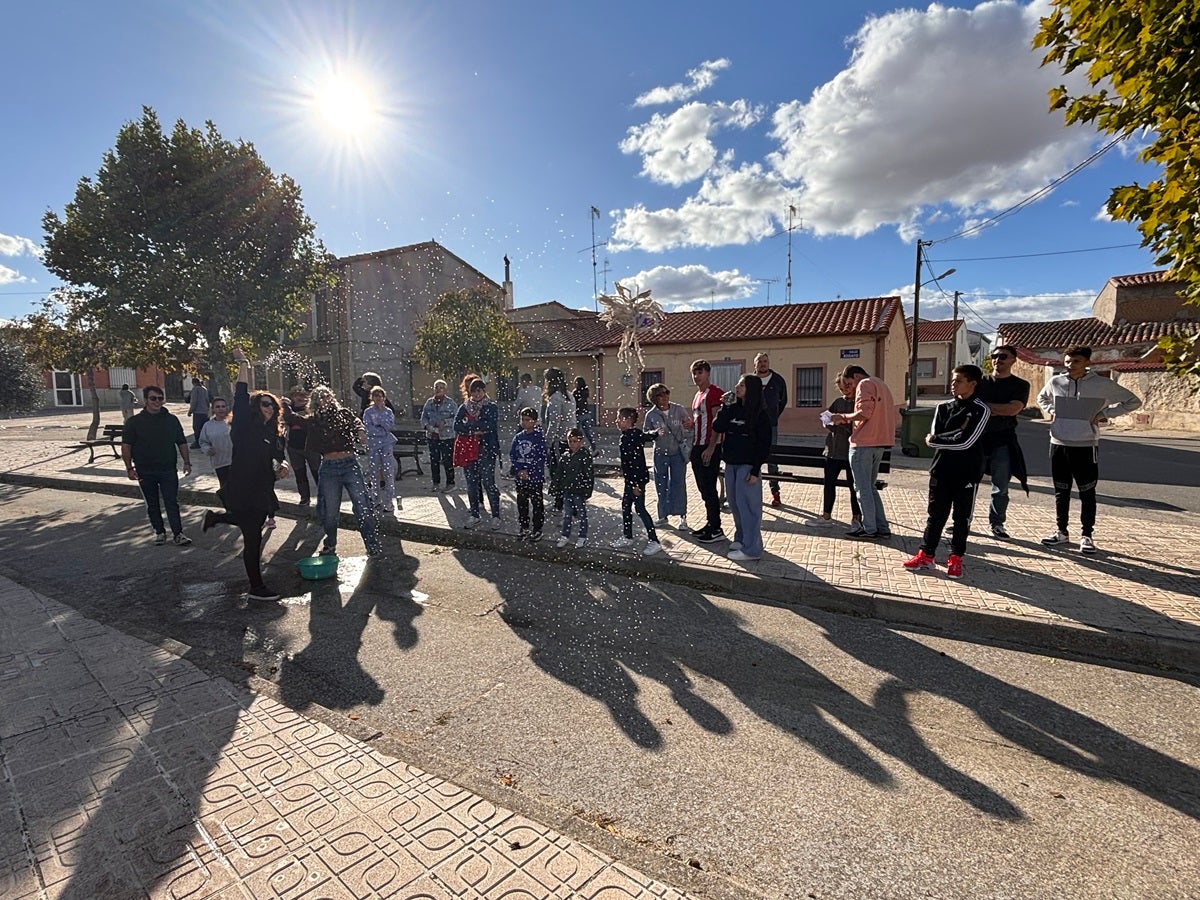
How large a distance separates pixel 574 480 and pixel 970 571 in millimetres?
3677

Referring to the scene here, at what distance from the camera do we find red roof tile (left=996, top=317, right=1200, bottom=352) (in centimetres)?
2866

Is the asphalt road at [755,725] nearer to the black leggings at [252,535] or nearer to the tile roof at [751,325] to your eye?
the black leggings at [252,535]

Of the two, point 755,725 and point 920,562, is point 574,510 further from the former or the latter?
point 755,725

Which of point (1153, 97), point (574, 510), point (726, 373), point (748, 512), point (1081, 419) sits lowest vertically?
point (574, 510)

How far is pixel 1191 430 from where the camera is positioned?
1825 cm

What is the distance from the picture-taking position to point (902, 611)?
432 cm

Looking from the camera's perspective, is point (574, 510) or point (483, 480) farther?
point (483, 480)

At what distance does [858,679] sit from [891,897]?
63.2 inches

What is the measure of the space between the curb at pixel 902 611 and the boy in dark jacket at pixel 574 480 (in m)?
0.26

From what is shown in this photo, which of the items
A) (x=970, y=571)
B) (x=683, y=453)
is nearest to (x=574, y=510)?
(x=683, y=453)

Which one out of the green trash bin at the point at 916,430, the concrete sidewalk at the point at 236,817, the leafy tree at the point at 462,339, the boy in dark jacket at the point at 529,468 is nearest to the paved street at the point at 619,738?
the concrete sidewalk at the point at 236,817

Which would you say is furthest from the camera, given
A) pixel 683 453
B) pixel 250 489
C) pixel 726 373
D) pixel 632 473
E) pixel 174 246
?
pixel 726 373

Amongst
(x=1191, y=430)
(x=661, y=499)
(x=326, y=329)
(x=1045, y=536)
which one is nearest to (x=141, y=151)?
(x=326, y=329)

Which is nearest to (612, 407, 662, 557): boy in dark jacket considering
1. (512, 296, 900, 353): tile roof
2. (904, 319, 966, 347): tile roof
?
(512, 296, 900, 353): tile roof
